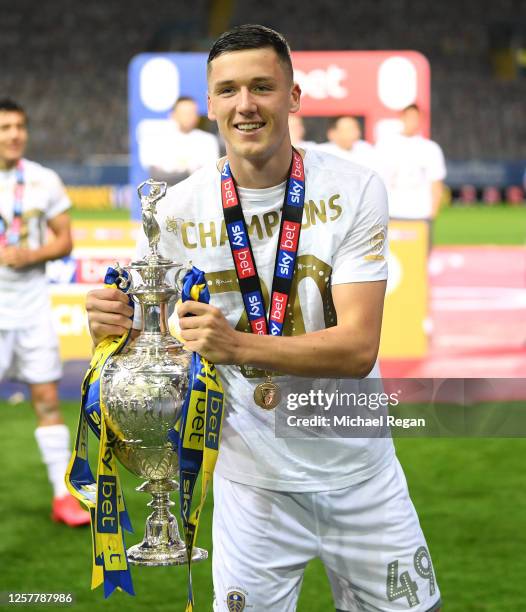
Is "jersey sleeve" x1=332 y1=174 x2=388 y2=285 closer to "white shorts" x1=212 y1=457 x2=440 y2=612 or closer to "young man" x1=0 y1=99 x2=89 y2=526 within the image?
"white shorts" x1=212 y1=457 x2=440 y2=612

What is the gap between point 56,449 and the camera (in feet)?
18.1

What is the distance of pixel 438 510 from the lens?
5.65m

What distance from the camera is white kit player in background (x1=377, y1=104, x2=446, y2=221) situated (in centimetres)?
939

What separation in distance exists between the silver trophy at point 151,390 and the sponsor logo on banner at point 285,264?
20cm

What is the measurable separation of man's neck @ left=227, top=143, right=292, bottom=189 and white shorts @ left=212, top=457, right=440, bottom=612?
2.18ft

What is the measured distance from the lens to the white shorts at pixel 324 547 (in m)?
2.51

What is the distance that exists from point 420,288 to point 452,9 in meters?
26.9

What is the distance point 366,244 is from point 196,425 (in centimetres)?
54

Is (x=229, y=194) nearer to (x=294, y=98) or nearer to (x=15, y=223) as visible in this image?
(x=294, y=98)

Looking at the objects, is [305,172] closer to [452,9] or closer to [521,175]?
[521,175]

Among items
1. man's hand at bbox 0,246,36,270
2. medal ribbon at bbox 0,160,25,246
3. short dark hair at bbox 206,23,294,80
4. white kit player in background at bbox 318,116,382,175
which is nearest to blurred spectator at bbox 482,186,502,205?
white kit player in background at bbox 318,116,382,175

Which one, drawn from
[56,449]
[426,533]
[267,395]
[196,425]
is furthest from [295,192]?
[56,449]

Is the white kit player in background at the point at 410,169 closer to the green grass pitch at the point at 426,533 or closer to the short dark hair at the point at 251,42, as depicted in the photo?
the green grass pitch at the point at 426,533

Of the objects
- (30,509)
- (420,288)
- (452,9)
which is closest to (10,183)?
(30,509)
